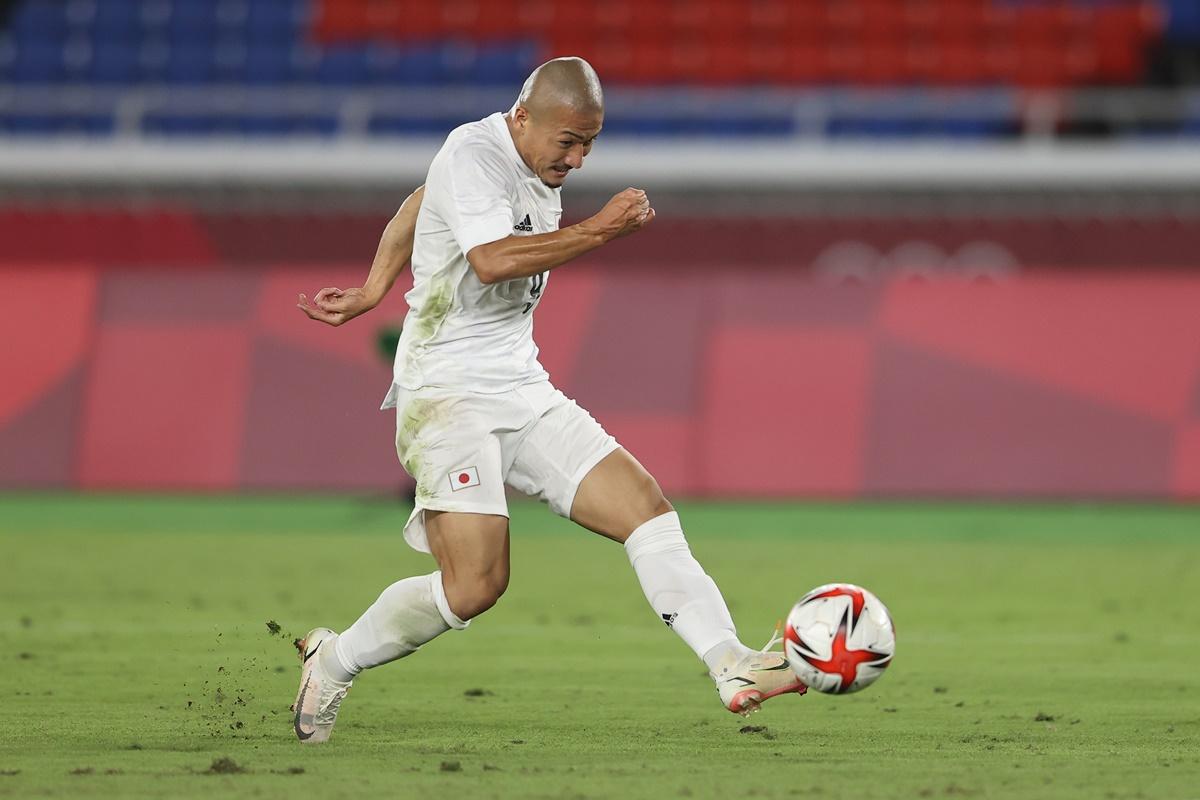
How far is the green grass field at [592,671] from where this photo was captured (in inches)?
217

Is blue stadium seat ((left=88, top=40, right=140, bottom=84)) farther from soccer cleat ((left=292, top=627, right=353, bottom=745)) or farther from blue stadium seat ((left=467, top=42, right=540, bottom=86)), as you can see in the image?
soccer cleat ((left=292, top=627, right=353, bottom=745))

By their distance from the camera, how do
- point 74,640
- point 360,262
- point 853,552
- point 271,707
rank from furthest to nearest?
point 360,262
point 853,552
point 74,640
point 271,707

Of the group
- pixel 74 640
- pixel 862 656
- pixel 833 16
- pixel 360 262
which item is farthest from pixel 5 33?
pixel 862 656

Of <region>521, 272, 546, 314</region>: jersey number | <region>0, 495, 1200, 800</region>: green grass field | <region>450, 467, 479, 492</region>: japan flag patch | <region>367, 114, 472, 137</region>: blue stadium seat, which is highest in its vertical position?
<region>521, 272, 546, 314</region>: jersey number

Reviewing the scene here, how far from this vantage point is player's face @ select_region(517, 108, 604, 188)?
239 inches

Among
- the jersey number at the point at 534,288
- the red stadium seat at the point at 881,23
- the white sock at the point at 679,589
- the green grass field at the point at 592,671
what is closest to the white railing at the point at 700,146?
the red stadium seat at the point at 881,23

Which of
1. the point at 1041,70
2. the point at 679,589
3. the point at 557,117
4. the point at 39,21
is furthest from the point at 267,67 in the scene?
the point at 679,589

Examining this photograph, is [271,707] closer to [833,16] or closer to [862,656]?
[862,656]

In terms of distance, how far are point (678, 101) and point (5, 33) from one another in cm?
855

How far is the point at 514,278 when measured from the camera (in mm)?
5996

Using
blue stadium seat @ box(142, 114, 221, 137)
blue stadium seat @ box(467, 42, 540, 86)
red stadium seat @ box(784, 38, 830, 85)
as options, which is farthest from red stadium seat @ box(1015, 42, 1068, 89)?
blue stadium seat @ box(142, 114, 221, 137)

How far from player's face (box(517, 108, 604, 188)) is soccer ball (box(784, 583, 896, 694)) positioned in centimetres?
161

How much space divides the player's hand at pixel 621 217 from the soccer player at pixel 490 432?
8 centimetres

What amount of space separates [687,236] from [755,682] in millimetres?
14244
